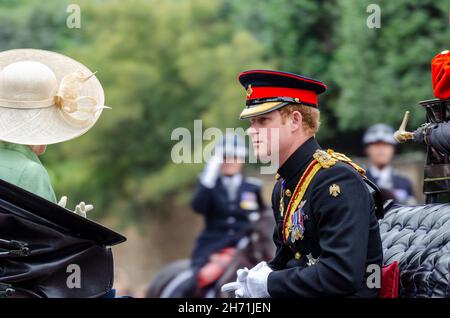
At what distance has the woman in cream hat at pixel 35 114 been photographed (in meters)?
3.99

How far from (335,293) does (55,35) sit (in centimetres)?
1550

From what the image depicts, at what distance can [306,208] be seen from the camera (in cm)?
347

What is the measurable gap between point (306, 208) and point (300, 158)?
21cm

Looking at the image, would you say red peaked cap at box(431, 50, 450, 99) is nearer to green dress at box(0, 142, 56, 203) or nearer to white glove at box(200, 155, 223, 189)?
green dress at box(0, 142, 56, 203)

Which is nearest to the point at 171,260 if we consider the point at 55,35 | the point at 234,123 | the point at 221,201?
the point at 234,123

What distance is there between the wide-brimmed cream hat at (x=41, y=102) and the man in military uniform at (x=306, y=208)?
2.86 ft

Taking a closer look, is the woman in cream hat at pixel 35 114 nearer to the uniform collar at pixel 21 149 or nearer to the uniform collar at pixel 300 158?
the uniform collar at pixel 21 149

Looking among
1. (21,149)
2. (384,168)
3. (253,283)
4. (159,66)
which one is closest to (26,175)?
(21,149)

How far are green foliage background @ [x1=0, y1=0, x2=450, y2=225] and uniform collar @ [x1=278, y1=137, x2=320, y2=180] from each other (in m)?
10.2

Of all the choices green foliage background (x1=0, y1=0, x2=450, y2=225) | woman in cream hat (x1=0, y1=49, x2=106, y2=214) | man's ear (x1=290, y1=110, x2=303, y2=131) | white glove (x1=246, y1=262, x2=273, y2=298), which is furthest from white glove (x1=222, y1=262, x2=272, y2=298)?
green foliage background (x1=0, y1=0, x2=450, y2=225)

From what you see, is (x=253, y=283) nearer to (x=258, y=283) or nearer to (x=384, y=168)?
(x=258, y=283)

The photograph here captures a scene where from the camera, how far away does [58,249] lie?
376 centimetres
